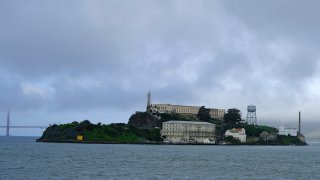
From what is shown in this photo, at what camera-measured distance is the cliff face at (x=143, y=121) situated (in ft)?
602

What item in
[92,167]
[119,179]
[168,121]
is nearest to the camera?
[119,179]

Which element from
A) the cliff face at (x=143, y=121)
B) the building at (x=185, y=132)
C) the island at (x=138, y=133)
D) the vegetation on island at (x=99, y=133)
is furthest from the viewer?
the cliff face at (x=143, y=121)

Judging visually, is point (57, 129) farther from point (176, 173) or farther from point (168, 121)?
point (176, 173)

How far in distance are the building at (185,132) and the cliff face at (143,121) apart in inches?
279

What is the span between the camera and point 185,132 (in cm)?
17988

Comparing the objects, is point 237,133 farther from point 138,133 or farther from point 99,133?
point 99,133

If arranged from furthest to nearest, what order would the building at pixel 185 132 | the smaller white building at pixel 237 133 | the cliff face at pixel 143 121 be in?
the smaller white building at pixel 237 133 < the cliff face at pixel 143 121 < the building at pixel 185 132

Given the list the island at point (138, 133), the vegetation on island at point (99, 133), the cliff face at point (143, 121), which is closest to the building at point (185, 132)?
the island at point (138, 133)

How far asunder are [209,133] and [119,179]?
141m

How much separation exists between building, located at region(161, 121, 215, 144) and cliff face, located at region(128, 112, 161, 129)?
709 cm

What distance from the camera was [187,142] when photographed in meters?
177

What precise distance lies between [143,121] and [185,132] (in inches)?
603

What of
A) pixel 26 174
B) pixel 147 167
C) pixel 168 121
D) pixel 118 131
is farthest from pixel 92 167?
pixel 168 121

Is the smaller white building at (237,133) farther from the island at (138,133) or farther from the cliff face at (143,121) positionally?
the cliff face at (143,121)
